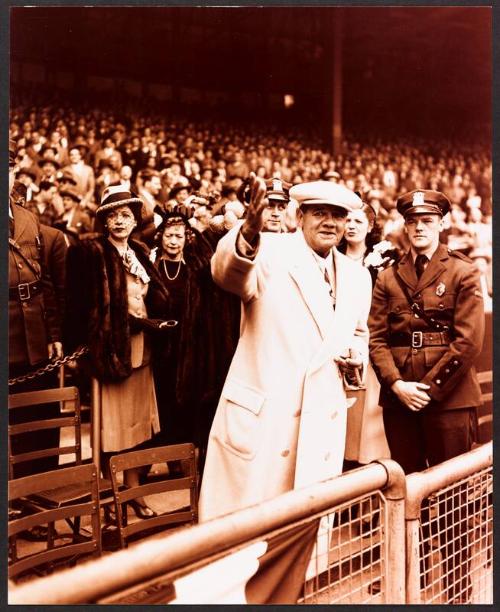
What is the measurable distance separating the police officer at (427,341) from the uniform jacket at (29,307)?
1586mm

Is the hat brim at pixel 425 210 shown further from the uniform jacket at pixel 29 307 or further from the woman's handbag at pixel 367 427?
the uniform jacket at pixel 29 307

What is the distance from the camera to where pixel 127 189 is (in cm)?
362

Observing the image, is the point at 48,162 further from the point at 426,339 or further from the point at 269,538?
the point at 269,538

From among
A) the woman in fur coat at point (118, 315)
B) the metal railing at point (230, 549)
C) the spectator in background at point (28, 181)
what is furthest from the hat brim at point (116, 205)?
the metal railing at point (230, 549)

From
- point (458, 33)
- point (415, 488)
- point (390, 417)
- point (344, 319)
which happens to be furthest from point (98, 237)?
point (415, 488)

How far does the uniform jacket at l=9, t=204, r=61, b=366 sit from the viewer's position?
3.28 m

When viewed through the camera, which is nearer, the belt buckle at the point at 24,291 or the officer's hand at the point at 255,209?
the officer's hand at the point at 255,209

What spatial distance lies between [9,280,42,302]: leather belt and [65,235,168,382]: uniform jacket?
0.57 feet

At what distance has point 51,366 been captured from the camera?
3.45 meters

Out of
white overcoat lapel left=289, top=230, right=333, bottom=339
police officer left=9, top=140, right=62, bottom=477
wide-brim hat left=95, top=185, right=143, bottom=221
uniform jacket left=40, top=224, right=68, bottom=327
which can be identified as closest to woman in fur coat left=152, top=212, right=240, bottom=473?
wide-brim hat left=95, top=185, right=143, bottom=221

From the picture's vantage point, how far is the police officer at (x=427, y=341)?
3.32m

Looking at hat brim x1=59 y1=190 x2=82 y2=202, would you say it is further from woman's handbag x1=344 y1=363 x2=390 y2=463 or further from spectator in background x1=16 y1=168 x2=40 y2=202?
woman's handbag x1=344 y1=363 x2=390 y2=463

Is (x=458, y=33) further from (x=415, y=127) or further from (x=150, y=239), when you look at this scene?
(x=150, y=239)

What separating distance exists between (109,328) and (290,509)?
2124 mm
